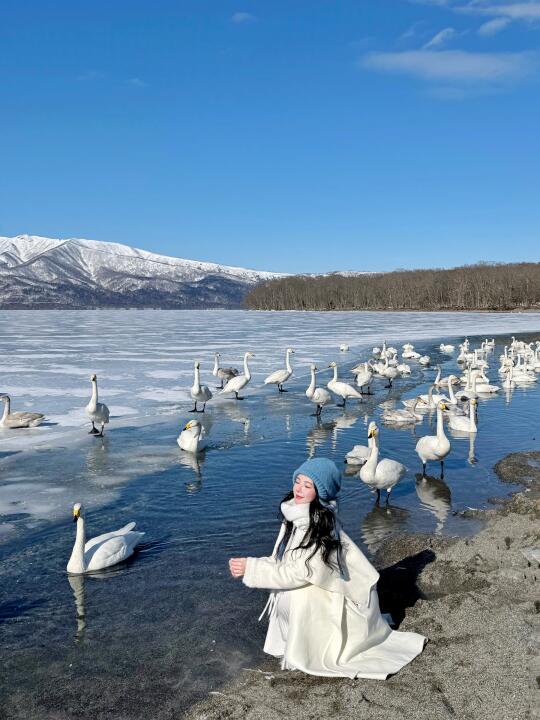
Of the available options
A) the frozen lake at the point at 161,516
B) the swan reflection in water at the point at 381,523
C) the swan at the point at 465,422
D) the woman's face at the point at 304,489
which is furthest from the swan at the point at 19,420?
the woman's face at the point at 304,489

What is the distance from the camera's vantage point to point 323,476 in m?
4.36

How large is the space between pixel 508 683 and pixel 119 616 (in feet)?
11.3

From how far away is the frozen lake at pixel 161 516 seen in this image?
202 inches

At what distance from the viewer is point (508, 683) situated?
4371 millimetres

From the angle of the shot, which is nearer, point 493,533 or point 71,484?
point 493,533

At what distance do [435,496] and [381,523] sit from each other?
1.52 m

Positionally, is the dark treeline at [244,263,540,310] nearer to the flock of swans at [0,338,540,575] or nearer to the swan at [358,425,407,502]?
the flock of swans at [0,338,540,575]

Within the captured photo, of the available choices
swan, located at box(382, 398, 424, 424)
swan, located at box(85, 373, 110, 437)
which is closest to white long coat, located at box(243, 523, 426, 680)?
swan, located at box(85, 373, 110, 437)

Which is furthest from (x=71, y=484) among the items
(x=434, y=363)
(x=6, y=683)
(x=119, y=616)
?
(x=434, y=363)

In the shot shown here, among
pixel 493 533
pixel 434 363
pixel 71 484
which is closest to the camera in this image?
pixel 493 533

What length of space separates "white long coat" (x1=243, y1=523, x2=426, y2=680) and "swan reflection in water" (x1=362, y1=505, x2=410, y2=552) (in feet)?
9.18

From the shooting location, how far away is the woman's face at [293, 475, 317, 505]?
442cm

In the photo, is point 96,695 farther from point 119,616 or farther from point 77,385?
point 77,385

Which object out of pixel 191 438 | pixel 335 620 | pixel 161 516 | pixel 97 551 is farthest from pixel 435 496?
pixel 335 620
